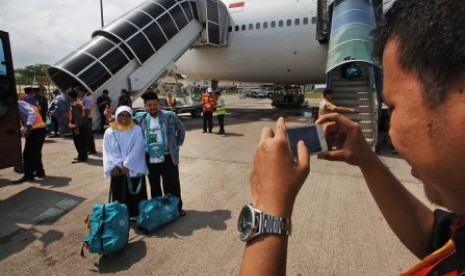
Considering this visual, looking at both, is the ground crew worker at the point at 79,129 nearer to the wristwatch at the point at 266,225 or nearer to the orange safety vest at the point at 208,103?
the orange safety vest at the point at 208,103

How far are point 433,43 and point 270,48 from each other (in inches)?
594

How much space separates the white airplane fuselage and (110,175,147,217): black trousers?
11.9 m

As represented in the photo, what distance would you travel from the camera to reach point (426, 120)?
0.79 meters

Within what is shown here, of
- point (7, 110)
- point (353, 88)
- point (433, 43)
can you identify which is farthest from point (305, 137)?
point (353, 88)

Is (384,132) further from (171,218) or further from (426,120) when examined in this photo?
(426,120)

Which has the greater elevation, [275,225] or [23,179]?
[275,225]

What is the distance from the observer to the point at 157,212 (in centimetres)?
395

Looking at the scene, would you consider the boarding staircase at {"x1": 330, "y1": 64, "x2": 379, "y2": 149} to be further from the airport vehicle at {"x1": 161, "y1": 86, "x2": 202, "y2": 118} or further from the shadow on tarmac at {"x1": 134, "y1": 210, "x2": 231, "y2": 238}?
the airport vehicle at {"x1": 161, "y1": 86, "x2": 202, "y2": 118}

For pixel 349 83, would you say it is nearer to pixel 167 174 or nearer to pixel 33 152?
pixel 167 174

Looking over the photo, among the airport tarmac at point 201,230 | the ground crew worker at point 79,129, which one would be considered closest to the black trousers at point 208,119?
the ground crew worker at point 79,129

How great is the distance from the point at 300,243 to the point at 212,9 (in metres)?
14.5

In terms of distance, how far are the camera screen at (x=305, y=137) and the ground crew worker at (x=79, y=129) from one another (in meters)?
7.20

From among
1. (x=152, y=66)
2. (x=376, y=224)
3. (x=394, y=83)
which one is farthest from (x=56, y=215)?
(x=152, y=66)

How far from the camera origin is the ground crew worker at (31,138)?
5.92 metres
